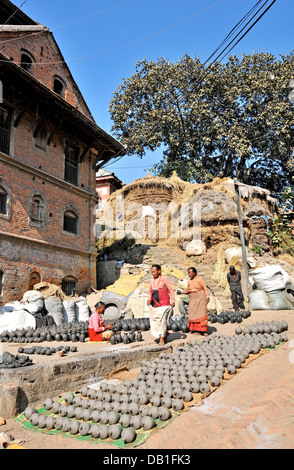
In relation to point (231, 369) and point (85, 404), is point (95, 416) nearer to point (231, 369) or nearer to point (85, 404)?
point (85, 404)

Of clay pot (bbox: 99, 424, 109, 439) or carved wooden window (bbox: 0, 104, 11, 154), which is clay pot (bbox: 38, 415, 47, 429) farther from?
carved wooden window (bbox: 0, 104, 11, 154)

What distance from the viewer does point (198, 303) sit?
26.9 feet

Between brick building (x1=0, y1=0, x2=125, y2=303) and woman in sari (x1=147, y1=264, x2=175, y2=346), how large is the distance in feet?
25.9

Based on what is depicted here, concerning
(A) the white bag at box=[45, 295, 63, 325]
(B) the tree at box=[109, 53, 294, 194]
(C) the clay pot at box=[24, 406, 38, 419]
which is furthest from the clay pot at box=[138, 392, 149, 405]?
(B) the tree at box=[109, 53, 294, 194]

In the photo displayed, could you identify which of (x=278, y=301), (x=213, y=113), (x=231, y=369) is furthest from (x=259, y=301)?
(x=213, y=113)

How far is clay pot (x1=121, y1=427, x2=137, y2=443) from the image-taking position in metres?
3.29

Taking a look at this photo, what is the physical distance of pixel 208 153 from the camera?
33562 millimetres

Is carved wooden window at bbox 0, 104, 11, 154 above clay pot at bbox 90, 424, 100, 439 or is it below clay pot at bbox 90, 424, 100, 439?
above

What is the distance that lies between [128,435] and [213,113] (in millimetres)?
30600

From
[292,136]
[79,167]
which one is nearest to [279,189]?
[292,136]

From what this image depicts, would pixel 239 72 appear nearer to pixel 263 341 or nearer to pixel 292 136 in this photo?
pixel 292 136

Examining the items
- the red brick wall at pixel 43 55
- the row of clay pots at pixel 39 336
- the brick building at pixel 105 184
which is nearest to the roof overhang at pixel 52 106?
the red brick wall at pixel 43 55

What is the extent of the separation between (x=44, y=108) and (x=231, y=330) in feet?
41.9

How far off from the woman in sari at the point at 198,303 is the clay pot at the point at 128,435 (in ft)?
16.4
